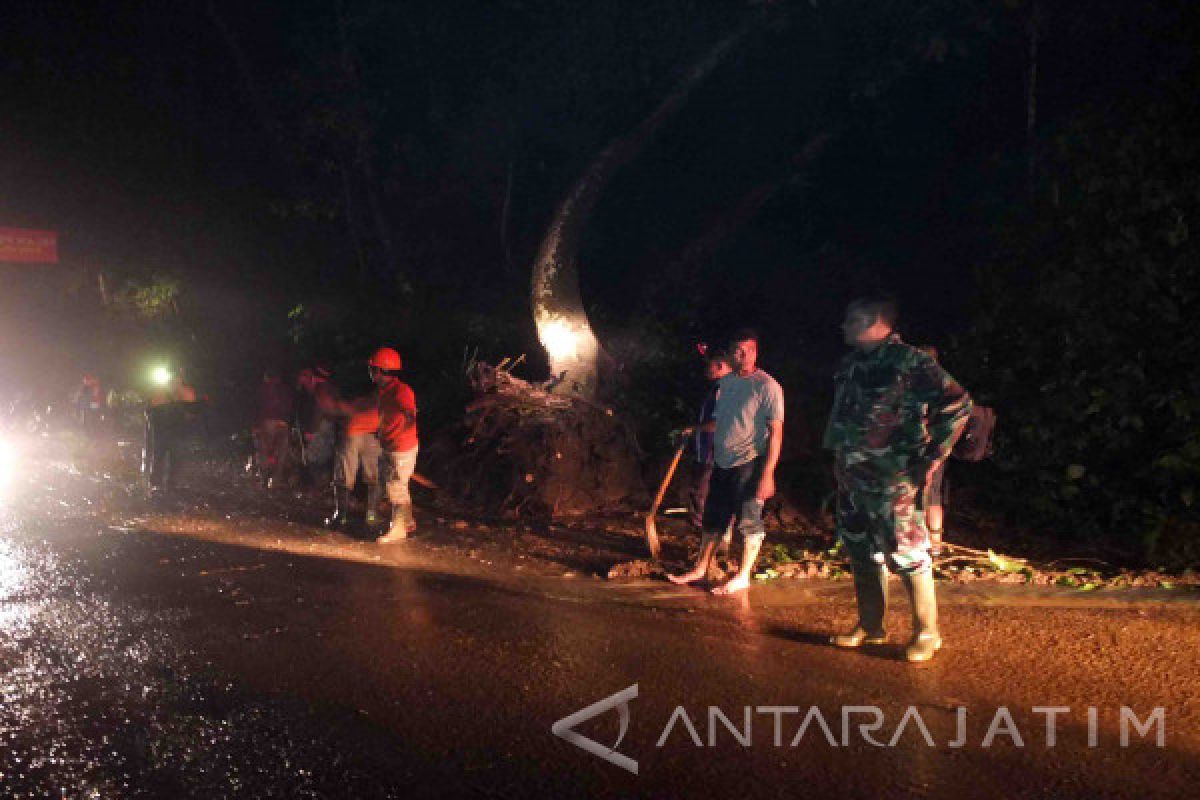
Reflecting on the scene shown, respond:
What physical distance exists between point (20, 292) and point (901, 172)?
2899cm

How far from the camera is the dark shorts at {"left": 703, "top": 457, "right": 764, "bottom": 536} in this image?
23.2 ft

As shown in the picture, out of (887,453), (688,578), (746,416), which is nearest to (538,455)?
(688,578)

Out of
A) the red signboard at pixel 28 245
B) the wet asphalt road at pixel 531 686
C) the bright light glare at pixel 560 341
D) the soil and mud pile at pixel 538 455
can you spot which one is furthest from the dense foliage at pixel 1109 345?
the red signboard at pixel 28 245

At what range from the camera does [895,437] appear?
5461mm

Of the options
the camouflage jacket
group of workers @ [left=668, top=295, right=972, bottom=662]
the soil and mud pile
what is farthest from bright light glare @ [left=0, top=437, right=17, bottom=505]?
the camouflage jacket

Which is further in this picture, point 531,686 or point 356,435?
point 356,435

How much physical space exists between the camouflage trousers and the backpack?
2.07 meters

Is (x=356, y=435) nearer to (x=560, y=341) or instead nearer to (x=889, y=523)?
(x=560, y=341)

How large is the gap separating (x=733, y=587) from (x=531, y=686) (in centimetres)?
229

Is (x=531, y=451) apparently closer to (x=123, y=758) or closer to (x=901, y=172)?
(x=123, y=758)

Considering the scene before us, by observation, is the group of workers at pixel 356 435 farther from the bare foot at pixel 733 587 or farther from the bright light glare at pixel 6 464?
the bright light glare at pixel 6 464

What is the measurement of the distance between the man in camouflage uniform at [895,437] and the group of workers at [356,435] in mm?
4828

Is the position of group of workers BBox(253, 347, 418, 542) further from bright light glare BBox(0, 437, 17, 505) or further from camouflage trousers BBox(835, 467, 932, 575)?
camouflage trousers BBox(835, 467, 932, 575)

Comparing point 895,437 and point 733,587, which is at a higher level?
point 895,437
